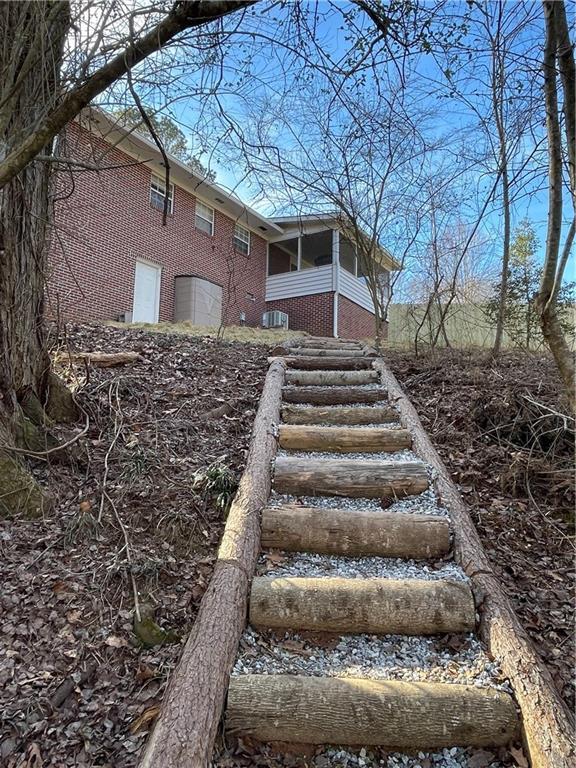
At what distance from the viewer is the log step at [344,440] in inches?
126

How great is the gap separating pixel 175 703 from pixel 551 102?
10.5ft

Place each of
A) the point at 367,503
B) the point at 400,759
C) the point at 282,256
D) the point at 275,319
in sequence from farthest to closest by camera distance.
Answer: the point at 282,256
the point at 275,319
the point at 367,503
the point at 400,759

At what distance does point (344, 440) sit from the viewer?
3201mm

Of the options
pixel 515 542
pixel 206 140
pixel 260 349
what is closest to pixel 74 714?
pixel 515 542

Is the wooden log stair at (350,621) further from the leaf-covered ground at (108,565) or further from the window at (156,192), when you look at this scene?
the window at (156,192)

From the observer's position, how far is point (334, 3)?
106 inches

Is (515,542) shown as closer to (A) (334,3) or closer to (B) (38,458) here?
(B) (38,458)

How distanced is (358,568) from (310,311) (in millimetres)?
11696

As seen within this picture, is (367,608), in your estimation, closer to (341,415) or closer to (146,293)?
(341,415)

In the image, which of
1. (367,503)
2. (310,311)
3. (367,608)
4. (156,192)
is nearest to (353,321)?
Result: (310,311)

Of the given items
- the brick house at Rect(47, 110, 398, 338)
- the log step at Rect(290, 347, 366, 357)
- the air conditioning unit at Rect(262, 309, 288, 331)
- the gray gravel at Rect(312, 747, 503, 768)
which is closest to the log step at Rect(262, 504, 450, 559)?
the gray gravel at Rect(312, 747, 503, 768)

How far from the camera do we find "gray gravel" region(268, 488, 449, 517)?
2507 millimetres

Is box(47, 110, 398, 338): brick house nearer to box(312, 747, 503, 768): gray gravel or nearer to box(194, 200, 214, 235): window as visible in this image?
box(194, 200, 214, 235): window

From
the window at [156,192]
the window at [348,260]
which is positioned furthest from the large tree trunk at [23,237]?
the window at [348,260]
